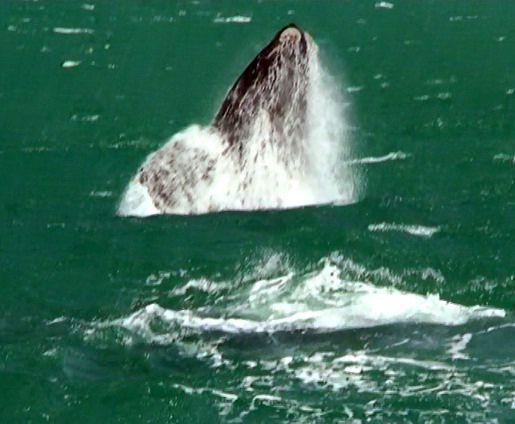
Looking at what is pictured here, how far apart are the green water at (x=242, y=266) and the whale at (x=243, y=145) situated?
1.76ft

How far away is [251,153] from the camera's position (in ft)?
110

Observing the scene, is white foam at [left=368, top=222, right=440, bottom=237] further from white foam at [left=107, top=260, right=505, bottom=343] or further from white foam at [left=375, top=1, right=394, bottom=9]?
white foam at [left=375, top=1, right=394, bottom=9]

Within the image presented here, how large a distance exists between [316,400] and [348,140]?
64.9ft

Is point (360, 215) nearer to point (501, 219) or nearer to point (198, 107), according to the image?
point (501, 219)

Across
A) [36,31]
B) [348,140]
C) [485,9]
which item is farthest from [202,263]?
[485,9]

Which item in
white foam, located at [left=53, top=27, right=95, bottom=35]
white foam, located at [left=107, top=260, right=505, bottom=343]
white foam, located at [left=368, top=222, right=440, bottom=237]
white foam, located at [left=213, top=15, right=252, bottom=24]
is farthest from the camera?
white foam, located at [left=213, top=15, right=252, bottom=24]

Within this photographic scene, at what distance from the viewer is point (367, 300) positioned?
27.5 meters

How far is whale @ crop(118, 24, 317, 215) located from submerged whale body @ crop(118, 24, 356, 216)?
2cm

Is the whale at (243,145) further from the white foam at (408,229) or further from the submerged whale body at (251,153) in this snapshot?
the white foam at (408,229)

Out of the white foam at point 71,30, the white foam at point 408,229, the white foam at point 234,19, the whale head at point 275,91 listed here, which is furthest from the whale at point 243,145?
the white foam at point 234,19

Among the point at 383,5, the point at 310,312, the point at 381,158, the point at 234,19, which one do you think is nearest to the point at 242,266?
the point at 310,312

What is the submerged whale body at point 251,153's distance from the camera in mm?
33344

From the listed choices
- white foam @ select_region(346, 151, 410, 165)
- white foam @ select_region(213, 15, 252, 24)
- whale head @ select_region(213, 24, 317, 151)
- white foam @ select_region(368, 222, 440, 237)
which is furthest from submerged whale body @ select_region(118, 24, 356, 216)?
white foam @ select_region(213, 15, 252, 24)

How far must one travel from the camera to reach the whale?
33344 mm
